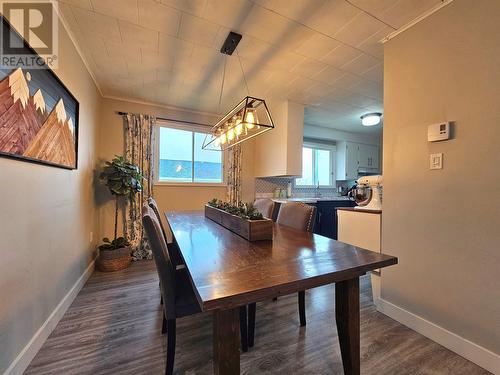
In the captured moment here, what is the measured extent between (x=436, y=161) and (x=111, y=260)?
3583 millimetres

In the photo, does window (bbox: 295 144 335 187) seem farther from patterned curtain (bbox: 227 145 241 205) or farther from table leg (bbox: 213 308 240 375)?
table leg (bbox: 213 308 240 375)

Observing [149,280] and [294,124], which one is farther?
[294,124]

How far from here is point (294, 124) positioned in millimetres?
3480

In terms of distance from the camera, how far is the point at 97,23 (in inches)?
70.4

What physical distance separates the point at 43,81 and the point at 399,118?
2722 millimetres

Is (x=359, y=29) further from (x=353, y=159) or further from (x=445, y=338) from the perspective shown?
(x=353, y=159)

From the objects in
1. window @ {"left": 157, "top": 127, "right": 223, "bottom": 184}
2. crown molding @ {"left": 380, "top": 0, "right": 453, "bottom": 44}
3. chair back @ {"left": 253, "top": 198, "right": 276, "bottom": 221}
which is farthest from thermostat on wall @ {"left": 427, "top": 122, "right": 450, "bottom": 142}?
window @ {"left": 157, "top": 127, "right": 223, "bottom": 184}

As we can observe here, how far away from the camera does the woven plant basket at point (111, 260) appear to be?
109 inches

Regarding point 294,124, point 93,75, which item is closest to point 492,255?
point 294,124

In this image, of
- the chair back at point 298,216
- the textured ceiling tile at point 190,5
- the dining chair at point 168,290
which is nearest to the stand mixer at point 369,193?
the chair back at point 298,216

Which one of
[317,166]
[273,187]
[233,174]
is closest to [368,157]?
[317,166]

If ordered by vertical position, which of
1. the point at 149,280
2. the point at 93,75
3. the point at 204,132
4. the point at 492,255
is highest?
the point at 93,75

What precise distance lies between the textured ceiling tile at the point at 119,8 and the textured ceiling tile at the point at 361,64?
209cm

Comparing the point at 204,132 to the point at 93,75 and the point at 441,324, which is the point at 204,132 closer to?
the point at 93,75
